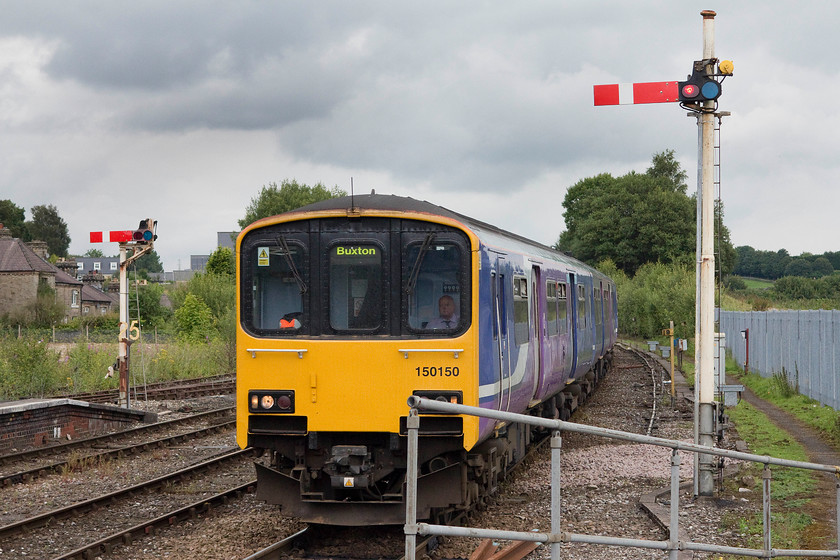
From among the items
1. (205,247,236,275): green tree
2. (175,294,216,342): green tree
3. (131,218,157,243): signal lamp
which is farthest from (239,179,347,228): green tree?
(131,218,157,243): signal lamp

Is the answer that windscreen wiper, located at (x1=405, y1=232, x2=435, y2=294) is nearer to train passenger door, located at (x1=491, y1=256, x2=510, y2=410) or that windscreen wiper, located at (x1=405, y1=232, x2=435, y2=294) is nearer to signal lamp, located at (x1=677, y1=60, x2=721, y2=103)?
train passenger door, located at (x1=491, y1=256, x2=510, y2=410)

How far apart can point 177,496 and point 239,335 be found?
3477 mm

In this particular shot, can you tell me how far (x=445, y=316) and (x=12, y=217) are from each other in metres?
93.2

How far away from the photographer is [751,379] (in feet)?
84.4

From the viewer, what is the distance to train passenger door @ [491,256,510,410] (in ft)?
29.6

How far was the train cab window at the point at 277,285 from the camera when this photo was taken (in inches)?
335

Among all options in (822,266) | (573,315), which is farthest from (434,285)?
(822,266)

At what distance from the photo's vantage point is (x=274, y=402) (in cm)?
838

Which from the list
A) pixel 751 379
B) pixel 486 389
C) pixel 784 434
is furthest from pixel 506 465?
pixel 751 379

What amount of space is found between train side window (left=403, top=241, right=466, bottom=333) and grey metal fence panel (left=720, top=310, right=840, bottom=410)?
11.1 metres

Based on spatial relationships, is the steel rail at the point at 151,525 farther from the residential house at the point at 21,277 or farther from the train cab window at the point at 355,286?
the residential house at the point at 21,277

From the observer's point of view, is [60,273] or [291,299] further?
[60,273]

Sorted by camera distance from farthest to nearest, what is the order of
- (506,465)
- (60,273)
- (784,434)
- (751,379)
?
(60,273), (751,379), (784,434), (506,465)

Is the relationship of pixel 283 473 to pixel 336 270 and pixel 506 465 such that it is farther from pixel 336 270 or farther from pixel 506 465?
pixel 506 465
